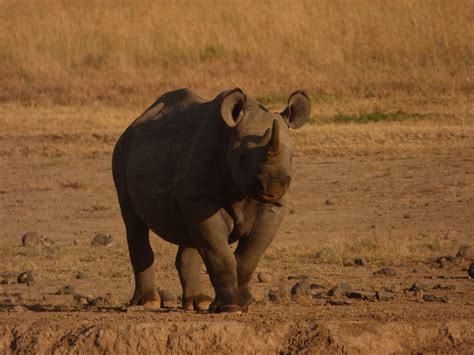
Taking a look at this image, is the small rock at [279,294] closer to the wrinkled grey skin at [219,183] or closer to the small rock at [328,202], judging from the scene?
the wrinkled grey skin at [219,183]

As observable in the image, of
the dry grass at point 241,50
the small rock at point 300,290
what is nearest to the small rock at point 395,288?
the small rock at point 300,290

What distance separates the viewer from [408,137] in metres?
16.2

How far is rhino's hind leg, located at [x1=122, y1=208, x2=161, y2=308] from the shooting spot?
30.7 feet

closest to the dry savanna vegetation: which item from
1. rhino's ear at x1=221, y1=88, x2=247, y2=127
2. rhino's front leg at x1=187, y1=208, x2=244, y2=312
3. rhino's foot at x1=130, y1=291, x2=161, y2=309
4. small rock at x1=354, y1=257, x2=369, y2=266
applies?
small rock at x1=354, y1=257, x2=369, y2=266

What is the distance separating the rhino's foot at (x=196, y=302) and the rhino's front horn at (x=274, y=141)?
1682 mm

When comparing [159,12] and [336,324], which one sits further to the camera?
[159,12]

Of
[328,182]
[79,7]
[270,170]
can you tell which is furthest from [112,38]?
[270,170]

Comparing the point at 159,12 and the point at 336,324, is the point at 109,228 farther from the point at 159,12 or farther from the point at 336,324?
the point at 159,12

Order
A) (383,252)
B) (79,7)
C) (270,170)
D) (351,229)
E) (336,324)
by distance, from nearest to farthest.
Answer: (336,324) → (270,170) → (383,252) → (351,229) → (79,7)

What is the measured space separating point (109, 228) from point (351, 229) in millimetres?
2177

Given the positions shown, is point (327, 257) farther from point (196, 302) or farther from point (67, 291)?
point (196, 302)

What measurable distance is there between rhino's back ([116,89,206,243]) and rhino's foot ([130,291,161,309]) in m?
0.56

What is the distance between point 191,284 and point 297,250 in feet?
9.06

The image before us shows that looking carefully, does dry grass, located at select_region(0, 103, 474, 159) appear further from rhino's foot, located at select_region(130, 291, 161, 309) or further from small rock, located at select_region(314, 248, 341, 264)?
rhino's foot, located at select_region(130, 291, 161, 309)
